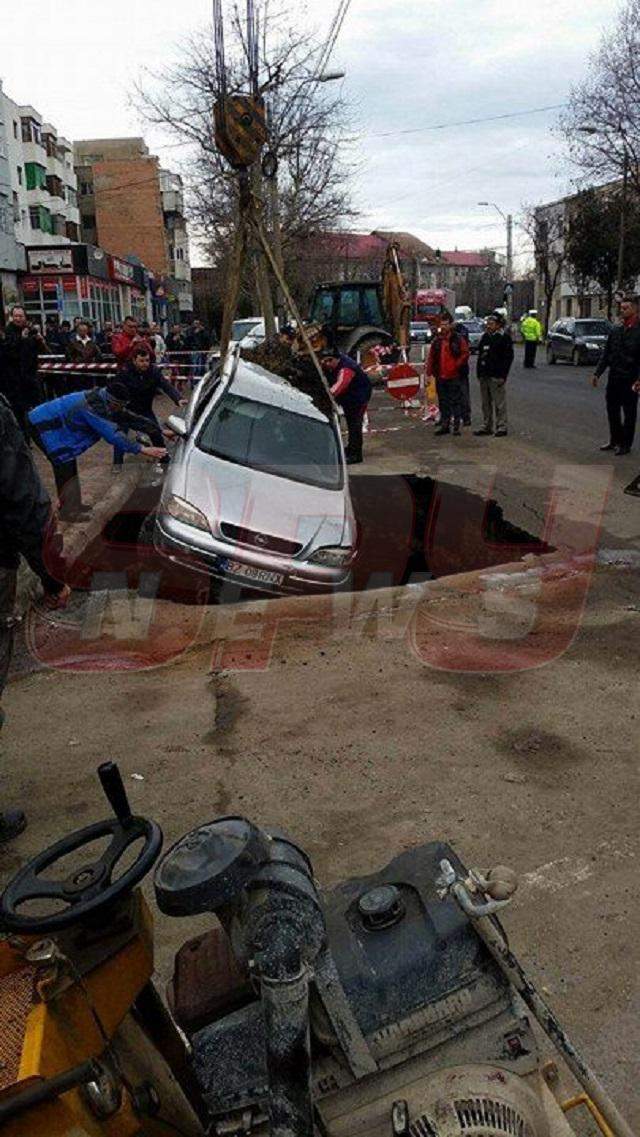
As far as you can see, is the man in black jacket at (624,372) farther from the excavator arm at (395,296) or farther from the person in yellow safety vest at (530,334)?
the person in yellow safety vest at (530,334)

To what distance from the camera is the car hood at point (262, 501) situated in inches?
265

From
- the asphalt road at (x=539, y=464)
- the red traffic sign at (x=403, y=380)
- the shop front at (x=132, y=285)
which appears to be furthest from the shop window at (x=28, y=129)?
the red traffic sign at (x=403, y=380)

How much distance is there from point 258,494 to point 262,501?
94mm

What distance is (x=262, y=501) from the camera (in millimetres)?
6938

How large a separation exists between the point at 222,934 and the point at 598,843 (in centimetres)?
198

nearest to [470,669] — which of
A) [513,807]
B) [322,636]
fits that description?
[322,636]

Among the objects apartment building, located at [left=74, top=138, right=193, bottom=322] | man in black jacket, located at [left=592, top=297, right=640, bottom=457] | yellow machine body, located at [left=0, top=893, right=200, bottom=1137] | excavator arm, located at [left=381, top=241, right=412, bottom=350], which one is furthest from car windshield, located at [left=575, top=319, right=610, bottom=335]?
apartment building, located at [left=74, top=138, right=193, bottom=322]

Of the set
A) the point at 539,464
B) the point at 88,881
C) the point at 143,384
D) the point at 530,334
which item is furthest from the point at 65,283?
the point at 88,881

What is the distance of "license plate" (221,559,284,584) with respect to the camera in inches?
257

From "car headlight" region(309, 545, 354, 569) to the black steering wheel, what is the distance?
4.99 meters

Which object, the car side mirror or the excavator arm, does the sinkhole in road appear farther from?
the excavator arm

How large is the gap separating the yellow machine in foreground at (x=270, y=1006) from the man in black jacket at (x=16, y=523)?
6.64ft

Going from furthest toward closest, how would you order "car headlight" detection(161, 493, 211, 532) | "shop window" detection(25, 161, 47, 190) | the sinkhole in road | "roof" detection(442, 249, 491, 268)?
"roof" detection(442, 249, 491, 268) → "shop window" detection(25, 161, 47, 190) → the sinkhole in road → "car headlight" detection(161, 493, 211, 532)

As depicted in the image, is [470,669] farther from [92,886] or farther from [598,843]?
[92,886]
